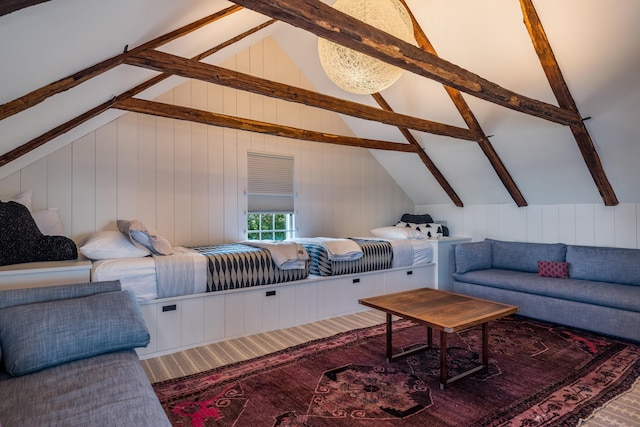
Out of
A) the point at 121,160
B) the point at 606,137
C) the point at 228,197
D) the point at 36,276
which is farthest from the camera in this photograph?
the point at 228,197

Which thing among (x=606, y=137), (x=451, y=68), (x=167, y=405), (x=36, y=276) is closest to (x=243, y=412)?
(x=167, y=405)

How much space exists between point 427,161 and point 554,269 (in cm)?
216

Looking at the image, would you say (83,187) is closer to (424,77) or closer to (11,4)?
(11,4)

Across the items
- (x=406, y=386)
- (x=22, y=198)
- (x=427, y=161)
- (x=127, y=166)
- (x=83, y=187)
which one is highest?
(x=427, y=161)

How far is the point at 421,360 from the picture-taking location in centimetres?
275

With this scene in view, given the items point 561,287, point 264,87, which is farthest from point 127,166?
point 561,287

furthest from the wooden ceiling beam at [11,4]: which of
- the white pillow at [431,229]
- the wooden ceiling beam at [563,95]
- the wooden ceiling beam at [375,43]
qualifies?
the white pillow at [431,229]

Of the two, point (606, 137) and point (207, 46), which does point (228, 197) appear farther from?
point (606, 137)

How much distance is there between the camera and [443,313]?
250 cm

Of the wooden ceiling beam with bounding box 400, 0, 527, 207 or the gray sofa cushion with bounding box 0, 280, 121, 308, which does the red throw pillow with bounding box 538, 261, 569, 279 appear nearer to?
the wooden ceiling beam with bounding box 400, 0, 527, 207

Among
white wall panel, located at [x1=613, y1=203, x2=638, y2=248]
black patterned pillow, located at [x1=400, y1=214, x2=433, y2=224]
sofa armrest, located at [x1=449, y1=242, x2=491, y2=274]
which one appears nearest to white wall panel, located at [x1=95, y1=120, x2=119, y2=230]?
sofa armrest, located at [x1=449, y1=242, x2=491, y2=274]

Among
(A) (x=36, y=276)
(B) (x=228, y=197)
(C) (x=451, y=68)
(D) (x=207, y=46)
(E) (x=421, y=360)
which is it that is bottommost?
(E) (x=421, y=360)

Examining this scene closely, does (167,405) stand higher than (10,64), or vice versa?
(10,64)

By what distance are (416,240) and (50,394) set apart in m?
4.17
